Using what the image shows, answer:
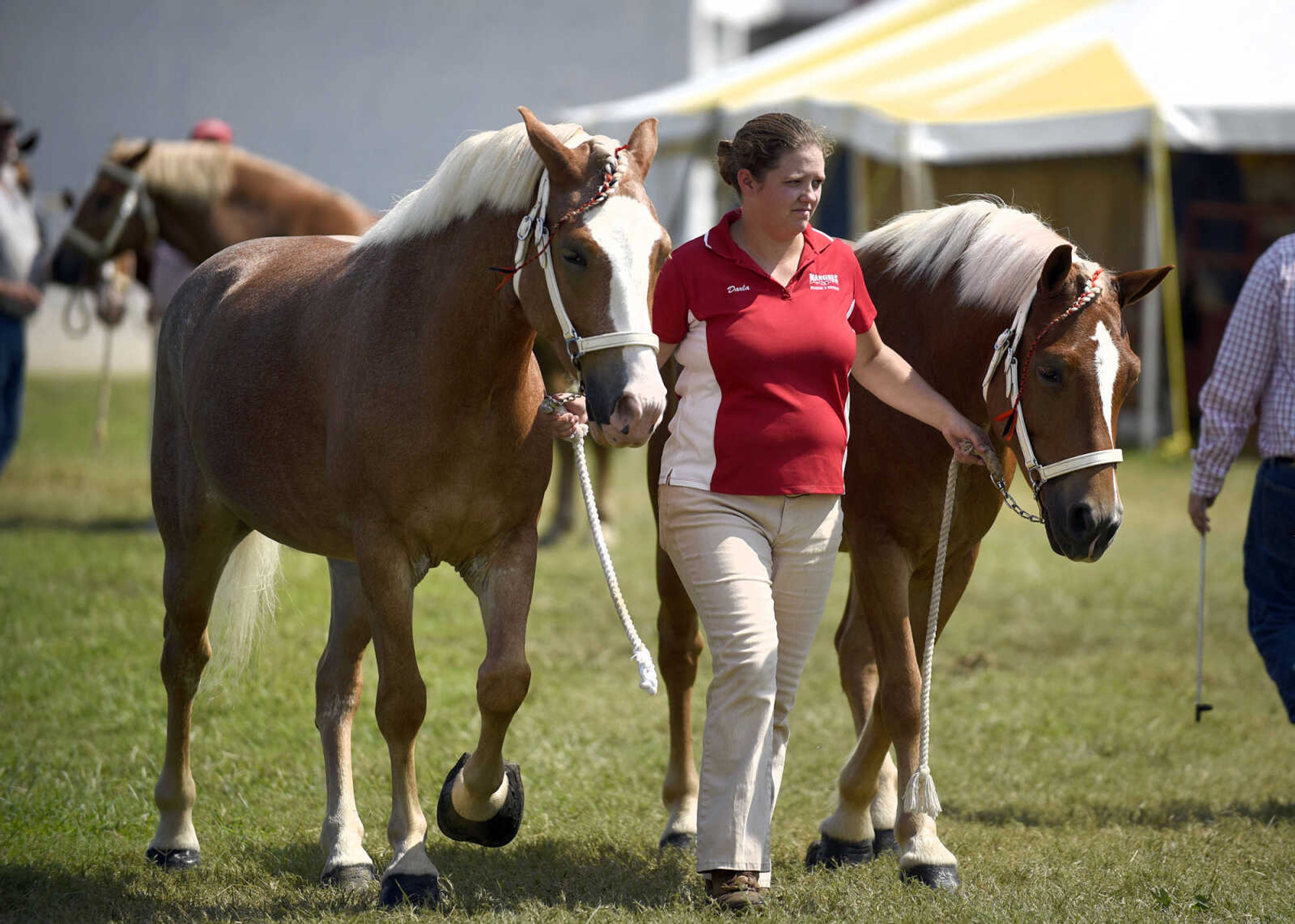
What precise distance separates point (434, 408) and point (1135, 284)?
1947 mm

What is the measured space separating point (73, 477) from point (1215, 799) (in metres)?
9.63

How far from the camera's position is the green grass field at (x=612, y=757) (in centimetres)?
389

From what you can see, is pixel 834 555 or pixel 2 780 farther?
pixel 2 780

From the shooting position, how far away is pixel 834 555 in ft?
12.5

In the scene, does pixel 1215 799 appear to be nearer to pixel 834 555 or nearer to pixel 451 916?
pixel 834 555

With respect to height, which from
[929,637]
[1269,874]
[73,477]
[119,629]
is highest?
[929,637]

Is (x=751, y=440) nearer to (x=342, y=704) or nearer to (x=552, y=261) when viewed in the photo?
(x=552, y=261)

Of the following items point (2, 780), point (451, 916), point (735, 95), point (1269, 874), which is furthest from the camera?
point (735, 95)

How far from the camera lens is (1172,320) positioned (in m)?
13.6

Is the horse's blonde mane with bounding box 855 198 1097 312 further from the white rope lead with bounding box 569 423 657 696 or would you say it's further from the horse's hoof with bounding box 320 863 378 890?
the horse's hoof with bounding box 320 863 378 890

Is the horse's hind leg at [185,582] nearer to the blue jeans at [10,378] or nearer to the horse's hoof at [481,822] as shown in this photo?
the horse's hoof at [481,822]

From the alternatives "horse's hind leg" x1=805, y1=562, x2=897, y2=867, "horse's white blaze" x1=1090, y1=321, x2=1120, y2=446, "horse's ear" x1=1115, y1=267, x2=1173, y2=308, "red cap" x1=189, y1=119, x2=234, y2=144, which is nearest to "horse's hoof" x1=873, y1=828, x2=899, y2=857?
"horse's hind leg" x1=805, y1=562, x2=897, y2=867

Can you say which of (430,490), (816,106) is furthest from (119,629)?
(816,106)

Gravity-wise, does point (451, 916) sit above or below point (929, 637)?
below
